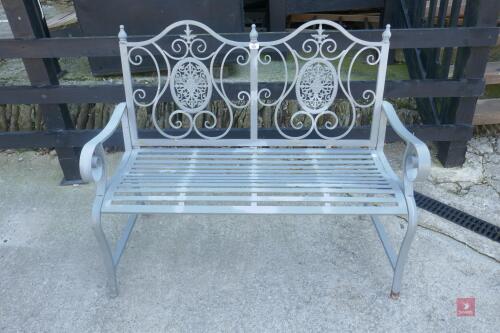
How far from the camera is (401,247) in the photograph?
6.42 ft

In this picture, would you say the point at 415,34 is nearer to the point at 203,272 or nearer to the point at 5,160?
the point at 203,272

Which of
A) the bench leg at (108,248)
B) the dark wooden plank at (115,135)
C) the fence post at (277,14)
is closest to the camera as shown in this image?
the bench leg at (108,248)

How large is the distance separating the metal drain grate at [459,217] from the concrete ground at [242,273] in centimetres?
6

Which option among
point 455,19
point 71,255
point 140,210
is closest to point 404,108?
point 455,19

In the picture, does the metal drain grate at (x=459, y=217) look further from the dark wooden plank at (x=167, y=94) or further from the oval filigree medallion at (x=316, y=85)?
the oval filigree medallion at (x=316, y=85)

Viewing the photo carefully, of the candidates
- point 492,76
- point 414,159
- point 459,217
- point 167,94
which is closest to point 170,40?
point 167,94

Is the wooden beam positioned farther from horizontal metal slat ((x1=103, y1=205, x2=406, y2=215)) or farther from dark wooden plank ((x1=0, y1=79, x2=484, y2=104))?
horizontal metal slat ((x1=103, y1=205, x2=406, y2=215))

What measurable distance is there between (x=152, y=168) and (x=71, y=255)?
74 cm

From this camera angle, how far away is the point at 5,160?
11.2 feet

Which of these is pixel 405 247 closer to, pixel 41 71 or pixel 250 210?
pixel 250 210

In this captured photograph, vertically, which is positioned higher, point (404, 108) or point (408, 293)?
point (404, 108)

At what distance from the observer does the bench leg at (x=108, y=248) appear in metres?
1.87

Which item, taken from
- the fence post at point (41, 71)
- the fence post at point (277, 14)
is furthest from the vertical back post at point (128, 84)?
the fence post at point (277, 14)

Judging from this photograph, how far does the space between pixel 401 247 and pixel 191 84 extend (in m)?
1.33
